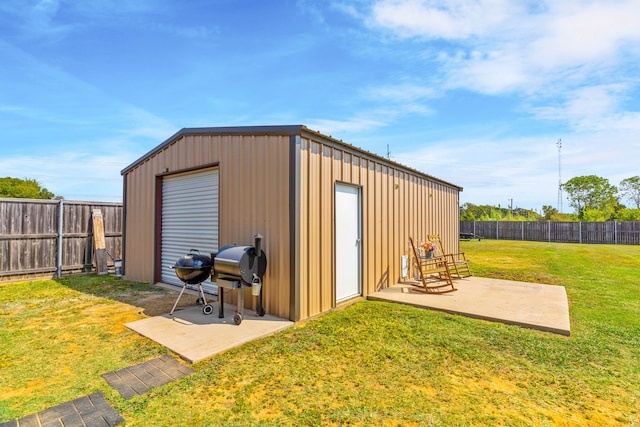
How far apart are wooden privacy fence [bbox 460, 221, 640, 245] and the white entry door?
20970 millimetres

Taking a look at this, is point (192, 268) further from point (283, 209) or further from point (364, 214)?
point (364, 214)

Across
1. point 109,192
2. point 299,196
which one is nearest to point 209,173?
point 299,196

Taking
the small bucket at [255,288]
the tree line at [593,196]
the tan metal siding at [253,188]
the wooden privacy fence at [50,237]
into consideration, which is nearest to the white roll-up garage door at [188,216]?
Result: the tan metal siding at [253,188]

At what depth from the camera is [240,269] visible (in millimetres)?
3781

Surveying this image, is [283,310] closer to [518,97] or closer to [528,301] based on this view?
[528,301]

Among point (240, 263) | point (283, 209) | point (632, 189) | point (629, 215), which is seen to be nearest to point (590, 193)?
point (632, 189)

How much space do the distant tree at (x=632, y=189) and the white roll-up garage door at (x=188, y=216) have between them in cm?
3867

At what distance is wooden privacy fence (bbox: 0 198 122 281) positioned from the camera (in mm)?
6996

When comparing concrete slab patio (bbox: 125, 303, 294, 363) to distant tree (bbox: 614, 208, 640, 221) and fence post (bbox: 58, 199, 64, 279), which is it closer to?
fence post (bbox: 58, 199, 64, 279)

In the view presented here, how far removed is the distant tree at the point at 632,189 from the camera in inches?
1098

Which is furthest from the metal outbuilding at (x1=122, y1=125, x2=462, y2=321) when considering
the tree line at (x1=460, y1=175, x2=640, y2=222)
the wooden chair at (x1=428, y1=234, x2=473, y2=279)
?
the tree line at (x1=460, y1=175, x2=640, y2=222)

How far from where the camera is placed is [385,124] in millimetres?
12055

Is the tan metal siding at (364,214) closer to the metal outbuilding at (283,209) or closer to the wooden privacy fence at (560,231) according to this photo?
the metal outbuilding at (283,209)

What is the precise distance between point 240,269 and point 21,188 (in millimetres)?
32090
